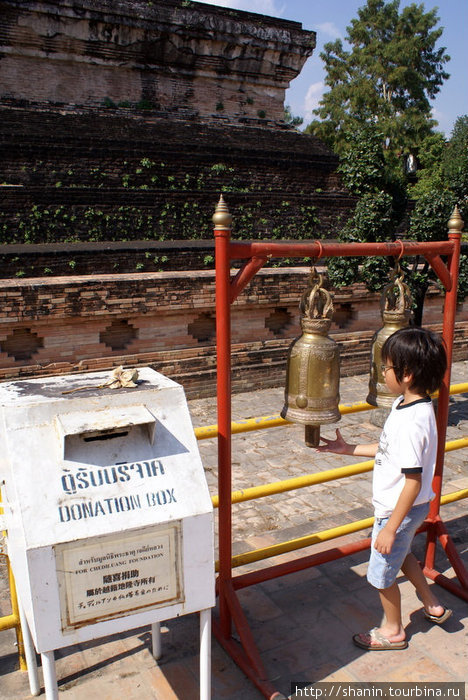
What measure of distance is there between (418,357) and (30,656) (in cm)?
208

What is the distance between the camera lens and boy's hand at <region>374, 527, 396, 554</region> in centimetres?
241

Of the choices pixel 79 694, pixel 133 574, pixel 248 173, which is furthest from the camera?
pixel 248 173

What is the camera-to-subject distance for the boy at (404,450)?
2357 mm

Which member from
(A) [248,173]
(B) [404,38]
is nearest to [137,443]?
(A) [248,173]

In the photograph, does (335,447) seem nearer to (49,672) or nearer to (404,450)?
(404,450)

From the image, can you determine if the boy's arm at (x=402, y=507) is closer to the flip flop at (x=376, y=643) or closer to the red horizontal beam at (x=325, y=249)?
the flip flop at (x=376, y=643)

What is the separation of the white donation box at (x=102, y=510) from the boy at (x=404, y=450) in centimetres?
84

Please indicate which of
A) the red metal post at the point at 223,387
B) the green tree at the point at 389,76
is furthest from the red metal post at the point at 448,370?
the green tree at the point at 389,76

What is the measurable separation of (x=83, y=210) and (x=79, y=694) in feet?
22.1

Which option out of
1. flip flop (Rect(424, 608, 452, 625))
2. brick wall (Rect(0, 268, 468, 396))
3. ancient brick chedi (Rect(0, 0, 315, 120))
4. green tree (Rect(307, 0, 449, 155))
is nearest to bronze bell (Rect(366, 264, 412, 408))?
flip flop (Rect(424, 608, 452, 625))

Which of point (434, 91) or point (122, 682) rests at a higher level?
point (434, 91)

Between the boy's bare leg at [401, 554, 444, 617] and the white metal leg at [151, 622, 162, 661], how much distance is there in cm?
122

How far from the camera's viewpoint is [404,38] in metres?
26.4

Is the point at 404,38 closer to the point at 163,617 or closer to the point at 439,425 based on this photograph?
the point at 439,425
